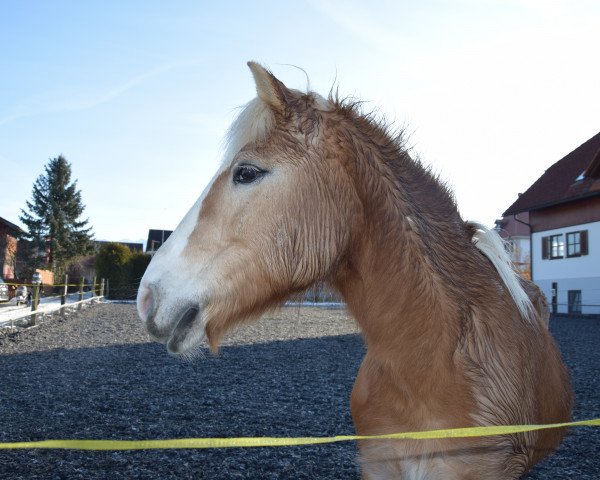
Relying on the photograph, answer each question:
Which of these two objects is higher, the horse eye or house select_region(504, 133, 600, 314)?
house select_region(504, 133, 600, 314)

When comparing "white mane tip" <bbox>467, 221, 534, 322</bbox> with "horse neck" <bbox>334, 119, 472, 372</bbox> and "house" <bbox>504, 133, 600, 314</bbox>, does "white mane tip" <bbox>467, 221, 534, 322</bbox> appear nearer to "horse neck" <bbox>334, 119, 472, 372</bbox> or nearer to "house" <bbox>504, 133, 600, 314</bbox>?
"horse neck" <bbox>334, 119, 472, 372</bbox>

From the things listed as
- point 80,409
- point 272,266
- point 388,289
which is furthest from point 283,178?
point 80,409

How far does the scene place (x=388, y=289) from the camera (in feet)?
6.45

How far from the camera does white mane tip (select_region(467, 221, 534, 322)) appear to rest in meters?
2.19

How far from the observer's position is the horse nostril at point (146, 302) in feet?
5.95

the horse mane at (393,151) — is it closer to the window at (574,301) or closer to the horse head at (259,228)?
the horse head at (259,228)

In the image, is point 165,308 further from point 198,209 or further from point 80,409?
point 80,409

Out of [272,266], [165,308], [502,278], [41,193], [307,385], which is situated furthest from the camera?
[41,193]

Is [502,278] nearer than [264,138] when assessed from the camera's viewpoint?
No

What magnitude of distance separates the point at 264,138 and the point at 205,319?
0.72m

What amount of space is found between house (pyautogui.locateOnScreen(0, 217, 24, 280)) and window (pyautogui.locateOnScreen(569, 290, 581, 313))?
1530 inches

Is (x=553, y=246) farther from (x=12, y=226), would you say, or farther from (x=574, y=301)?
(x=12, y=226)

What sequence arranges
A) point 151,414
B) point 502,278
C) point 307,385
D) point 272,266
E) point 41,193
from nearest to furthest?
point 272,266
point 502,278
point 151,414
point 307,385
point 41,193

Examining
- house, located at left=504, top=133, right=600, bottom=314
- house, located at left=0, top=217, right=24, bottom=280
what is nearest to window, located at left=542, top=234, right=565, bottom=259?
house, located at left=504, top=133, right=600, bottom=314
